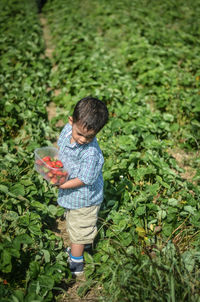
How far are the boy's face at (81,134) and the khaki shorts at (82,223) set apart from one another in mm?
562

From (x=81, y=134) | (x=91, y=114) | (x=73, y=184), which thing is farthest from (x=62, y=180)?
(x=91, y=114)

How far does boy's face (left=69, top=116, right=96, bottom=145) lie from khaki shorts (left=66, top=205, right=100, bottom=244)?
22.1 inches

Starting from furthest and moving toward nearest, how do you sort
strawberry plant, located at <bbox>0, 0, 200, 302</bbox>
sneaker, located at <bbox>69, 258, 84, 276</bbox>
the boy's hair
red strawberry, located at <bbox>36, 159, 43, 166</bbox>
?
sneaker, located at <bbox>69, 258, 84, 276</bbox> → red strawberry, located at <bbox>36, 159, 43, 166</bbox> → strawberry plant, located at <bbox>0, 0, 200, 302</bbox> → the boy's hair

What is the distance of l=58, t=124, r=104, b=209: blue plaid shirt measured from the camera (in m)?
1.95

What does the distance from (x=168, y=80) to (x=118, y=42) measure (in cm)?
263

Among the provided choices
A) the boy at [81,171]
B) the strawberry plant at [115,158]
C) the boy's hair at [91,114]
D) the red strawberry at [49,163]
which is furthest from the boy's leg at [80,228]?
the boy's hair at [91,114]

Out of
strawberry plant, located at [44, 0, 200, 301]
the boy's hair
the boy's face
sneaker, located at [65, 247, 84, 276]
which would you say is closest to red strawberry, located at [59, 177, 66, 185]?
the boy's face

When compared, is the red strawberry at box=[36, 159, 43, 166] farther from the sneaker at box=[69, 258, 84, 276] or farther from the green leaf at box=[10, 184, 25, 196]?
the sneaker at box=[69, 258, 84, 276]

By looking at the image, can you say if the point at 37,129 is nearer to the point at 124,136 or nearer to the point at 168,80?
the point at 124,136

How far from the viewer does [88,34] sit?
6.85m

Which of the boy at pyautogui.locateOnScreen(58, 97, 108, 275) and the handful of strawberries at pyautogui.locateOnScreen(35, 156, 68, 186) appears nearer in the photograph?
the boy at pyautogui.locateOnScreen(58, 97, 108, 275)

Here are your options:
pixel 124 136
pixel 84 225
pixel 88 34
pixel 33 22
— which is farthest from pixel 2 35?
pixel 84 225

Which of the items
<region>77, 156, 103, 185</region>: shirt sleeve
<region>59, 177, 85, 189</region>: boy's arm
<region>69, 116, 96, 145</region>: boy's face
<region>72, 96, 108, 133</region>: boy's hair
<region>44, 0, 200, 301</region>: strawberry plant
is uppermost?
<region>72, 96, 108, 133</region>: boy's hair

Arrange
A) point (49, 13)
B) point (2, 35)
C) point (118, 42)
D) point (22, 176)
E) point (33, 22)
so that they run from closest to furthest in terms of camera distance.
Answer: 1. point (22, 176)
2. point (2, 35)
3. point (118, 42)
4. point (33, 22)
5. point (49, 13)
